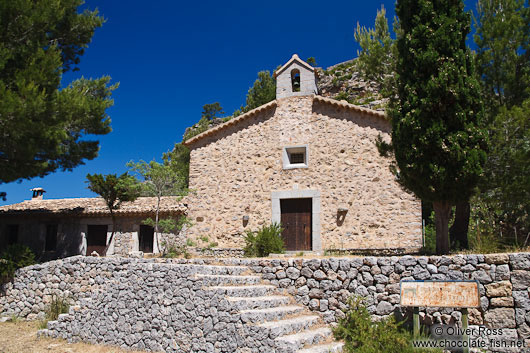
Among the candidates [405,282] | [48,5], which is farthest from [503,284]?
[48,5]

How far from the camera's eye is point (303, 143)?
14352 mm

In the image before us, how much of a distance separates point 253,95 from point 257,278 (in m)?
20.1

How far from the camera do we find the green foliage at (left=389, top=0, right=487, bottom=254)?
840cm

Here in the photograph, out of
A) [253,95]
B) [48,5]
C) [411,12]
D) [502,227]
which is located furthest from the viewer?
[253,95]

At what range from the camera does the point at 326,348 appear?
693 cm

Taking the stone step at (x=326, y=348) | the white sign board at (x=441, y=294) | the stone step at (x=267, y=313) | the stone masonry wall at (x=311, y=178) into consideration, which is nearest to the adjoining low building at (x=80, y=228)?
the stone masonry wall at (x=311, y=178)

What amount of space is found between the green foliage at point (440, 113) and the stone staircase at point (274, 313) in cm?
331

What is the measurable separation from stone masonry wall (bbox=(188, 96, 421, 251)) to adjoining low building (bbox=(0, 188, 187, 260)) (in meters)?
2.10

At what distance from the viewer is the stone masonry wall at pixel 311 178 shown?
42.4 feet

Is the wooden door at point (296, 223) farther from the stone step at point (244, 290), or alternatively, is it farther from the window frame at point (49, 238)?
the window frame at point (49, 238)

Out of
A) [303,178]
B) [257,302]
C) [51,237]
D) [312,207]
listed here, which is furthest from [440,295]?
[51,237]

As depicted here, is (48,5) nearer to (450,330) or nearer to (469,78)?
(469,78)

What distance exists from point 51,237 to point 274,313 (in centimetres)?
1468

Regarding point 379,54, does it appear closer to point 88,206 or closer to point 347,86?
point 88,206
